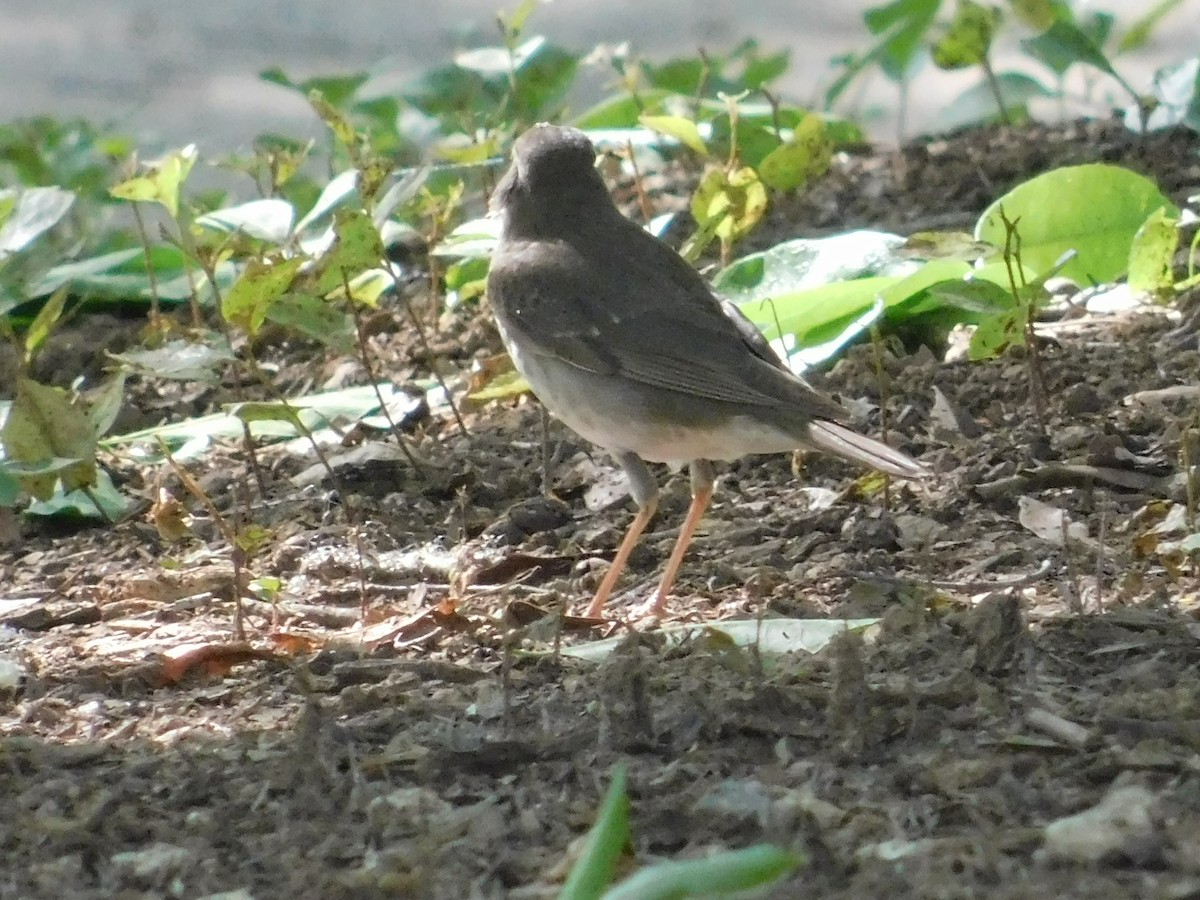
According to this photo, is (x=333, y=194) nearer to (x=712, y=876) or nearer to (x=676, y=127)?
(x=676, y=127)

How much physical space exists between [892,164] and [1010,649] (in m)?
4.57

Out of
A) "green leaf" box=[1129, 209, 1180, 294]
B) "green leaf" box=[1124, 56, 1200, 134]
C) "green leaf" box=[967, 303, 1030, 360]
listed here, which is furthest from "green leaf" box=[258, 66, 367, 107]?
"green leaf" box=[967, 303, 1030, 360]

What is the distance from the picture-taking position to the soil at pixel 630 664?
289 centimetres

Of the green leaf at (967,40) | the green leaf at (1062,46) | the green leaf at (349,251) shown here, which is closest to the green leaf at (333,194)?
the green leaf at (349,251)

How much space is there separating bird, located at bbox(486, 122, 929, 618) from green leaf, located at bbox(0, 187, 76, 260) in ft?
4.36

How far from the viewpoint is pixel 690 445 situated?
16.4ft

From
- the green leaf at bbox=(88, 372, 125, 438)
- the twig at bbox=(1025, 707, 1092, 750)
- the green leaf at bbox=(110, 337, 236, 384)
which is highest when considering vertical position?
the green leaf at bbox=(110, 337, 236, 384)

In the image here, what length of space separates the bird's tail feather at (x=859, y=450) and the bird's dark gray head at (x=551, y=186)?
1293 mm

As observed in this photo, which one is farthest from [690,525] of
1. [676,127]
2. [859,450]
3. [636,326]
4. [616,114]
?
[616,114]

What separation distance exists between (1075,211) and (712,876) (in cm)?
417

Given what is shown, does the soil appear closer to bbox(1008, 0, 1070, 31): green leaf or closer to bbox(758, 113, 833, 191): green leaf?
bbox(758, 113, 833, 191): green leaf

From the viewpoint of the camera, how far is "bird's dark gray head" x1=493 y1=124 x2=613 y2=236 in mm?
5625

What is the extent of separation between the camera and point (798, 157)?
607 centimetres

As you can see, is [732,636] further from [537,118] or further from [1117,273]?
[537,118]
